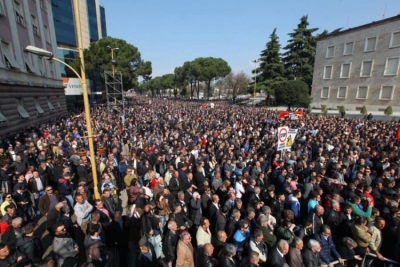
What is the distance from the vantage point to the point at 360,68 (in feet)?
123

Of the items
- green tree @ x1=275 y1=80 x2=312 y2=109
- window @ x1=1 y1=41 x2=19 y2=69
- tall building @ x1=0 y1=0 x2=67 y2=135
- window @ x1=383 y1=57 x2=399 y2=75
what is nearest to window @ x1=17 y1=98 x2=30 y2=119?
tall building @ x1=0 y1=0 x2=67 y2=135

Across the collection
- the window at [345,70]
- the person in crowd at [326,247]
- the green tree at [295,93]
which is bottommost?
the person in crowd at [326,247]

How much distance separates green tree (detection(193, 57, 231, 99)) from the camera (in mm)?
61531

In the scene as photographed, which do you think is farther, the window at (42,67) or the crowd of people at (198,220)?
the window at (42,67)

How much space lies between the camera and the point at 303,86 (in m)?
39.1

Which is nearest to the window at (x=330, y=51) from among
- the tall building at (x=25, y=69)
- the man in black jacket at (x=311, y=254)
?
the tall building at (x=25, y=69)

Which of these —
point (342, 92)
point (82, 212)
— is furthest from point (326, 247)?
point (342, 92)

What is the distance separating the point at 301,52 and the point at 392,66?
18.3 meters

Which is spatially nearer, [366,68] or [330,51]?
[366,68]

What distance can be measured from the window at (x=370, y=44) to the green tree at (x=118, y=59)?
38.3 metres

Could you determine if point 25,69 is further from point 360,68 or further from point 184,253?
point 360,68

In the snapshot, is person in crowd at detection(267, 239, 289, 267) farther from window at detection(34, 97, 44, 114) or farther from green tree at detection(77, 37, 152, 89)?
green tree at detection(77, 37, 152, 89)

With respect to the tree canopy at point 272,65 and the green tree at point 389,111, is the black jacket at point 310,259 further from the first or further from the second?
the tree canopy at point 272,65

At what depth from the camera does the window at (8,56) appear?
533 inches
